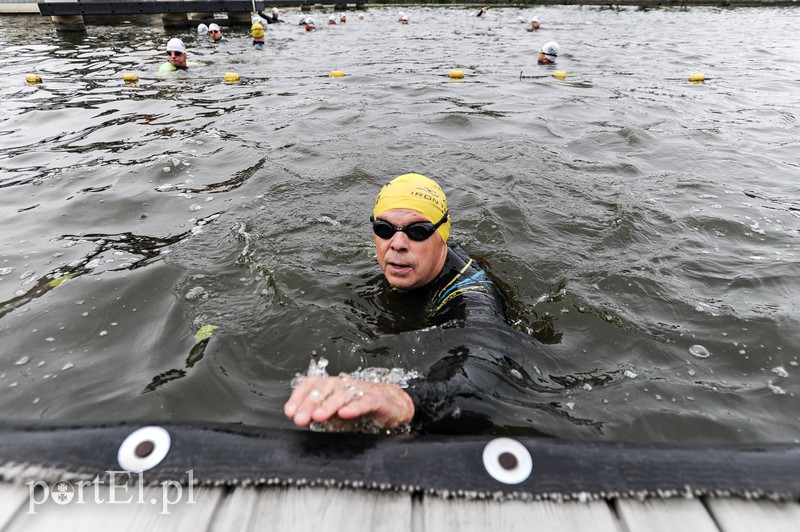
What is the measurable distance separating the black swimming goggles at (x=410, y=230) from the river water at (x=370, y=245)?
77cm

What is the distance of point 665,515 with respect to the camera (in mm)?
1539

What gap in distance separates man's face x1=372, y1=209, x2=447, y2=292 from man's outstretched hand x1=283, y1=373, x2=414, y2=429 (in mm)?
1500

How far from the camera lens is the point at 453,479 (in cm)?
166

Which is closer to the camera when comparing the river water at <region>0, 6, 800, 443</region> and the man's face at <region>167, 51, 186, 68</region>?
the river water at <region>0, 6, 800, 443</region>

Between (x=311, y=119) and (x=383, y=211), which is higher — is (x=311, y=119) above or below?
below

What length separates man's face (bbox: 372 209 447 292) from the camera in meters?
3.40

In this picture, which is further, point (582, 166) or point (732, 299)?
point (582, 166)

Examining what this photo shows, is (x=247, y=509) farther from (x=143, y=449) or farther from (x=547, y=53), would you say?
(x=547, y=53)

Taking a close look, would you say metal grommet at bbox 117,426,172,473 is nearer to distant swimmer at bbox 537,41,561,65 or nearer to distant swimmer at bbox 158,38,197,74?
distant swimmer at bbox 158,38,197,74

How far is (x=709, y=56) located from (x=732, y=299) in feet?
59.6

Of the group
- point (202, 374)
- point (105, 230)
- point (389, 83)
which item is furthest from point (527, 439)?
point (389, 83)

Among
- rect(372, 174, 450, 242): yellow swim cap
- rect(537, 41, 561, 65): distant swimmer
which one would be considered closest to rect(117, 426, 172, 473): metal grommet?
rect(372, 174, 450, 242): yellow swim cap

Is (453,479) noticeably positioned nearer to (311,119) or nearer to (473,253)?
(473,253)

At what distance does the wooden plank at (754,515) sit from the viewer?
58.2 inches
